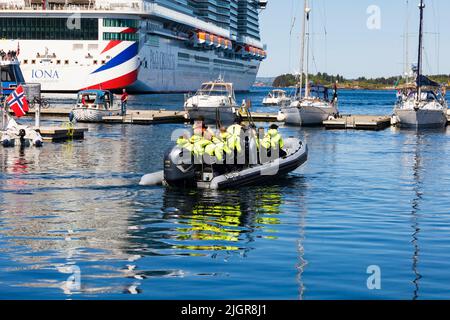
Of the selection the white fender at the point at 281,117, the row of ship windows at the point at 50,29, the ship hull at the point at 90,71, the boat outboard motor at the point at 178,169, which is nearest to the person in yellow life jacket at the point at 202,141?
the boat outboard motor at the point at 178,169

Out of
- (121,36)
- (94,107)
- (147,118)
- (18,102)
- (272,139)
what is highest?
(121,36)

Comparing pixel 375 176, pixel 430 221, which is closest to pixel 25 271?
pixel 430 221

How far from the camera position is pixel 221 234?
19.0 meters

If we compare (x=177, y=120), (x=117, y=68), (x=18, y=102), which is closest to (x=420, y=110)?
(x=177, y=120)

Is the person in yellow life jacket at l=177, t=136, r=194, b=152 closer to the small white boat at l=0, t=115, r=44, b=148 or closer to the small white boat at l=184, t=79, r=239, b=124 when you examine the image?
the small white boat at l=0, t=115, r=44, b=148

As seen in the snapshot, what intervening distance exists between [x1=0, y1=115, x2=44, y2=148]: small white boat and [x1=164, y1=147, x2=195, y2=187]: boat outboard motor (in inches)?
660

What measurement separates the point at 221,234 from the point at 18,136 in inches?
941

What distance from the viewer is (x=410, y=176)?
3216 centimetres

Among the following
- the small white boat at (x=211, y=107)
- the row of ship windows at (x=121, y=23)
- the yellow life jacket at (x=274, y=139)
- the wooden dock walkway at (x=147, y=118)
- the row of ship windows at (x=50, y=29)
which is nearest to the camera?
the yellow life jacket at (x=274, y=139)

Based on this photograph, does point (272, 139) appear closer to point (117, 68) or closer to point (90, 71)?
point (90, 71)

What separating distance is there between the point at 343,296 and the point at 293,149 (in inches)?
698

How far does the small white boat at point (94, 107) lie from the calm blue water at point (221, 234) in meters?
27.2

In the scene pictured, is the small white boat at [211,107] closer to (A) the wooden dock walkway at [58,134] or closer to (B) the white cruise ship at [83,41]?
(A) the wooden dock walkway at [58,134]

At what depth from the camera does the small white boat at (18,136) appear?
4006cm
